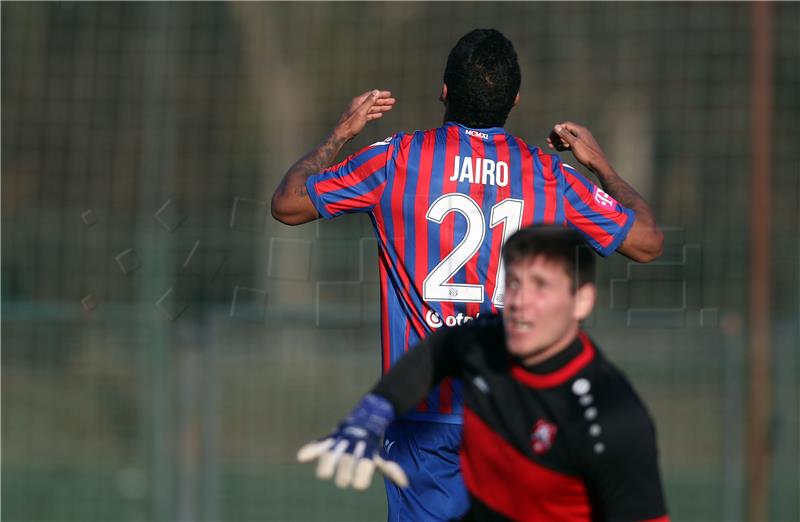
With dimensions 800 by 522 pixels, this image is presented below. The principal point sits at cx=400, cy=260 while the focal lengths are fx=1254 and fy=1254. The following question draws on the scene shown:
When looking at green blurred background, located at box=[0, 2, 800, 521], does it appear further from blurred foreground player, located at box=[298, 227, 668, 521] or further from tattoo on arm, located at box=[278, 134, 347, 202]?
blurred foreground player, located at box=[298, 227, 668, 521]

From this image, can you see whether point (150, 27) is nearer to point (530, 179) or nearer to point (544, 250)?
point (530, 179)

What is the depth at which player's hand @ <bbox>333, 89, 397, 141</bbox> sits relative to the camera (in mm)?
4652

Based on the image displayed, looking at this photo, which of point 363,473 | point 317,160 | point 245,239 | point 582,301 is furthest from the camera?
point 245,239

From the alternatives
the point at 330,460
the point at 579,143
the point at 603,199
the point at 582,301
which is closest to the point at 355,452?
the point at 330,460

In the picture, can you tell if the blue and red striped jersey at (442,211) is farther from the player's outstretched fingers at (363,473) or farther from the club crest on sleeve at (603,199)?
the player's outstretched fingers at (363,473)

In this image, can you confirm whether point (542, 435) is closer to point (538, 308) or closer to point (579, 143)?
point (538, 308)

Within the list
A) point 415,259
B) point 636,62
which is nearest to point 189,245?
point 636,62

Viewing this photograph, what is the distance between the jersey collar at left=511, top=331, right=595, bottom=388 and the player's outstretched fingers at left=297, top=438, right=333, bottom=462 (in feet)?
1.88

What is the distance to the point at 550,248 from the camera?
3.39 metres

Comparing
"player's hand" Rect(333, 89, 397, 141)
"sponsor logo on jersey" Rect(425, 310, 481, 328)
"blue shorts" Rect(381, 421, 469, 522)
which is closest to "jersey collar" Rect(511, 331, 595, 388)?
"sponsor logo on jersey" Rect(425, 310, 481, 328)

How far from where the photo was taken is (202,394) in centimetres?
891

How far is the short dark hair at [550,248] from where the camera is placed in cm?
338

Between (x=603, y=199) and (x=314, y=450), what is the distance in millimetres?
1841

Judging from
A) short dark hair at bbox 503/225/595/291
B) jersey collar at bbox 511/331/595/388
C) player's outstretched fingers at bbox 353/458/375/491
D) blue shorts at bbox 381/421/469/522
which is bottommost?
blue shorts at bbox 381/421/469/522
